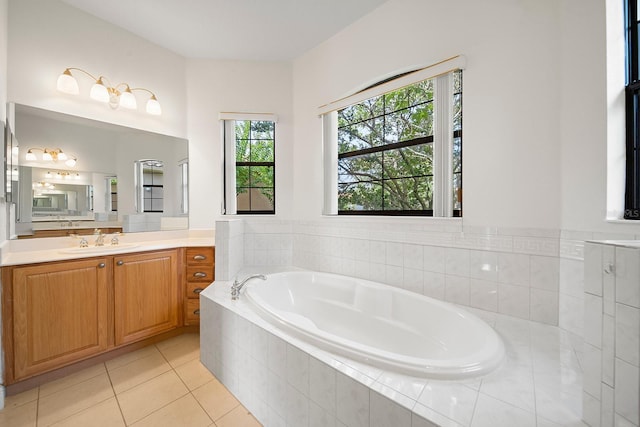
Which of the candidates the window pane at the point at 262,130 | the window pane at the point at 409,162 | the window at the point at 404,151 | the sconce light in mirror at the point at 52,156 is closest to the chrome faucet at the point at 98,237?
the sconce light in mirror at the point at 52,156

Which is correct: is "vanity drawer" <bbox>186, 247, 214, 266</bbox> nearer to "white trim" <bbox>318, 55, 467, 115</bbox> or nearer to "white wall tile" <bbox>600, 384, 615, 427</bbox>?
"white trim" <bbox>318, 55, 467, 115</bbox>

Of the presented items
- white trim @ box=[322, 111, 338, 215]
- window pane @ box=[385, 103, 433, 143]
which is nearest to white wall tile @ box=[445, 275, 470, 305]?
window pane @ box=[385, 103, 433, 143]

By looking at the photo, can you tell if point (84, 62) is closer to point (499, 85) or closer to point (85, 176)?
point (85, 176)

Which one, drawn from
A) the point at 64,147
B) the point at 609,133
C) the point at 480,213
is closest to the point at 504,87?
the point at 609,133

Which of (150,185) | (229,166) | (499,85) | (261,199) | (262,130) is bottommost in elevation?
(261,199)

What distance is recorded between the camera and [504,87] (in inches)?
62.1

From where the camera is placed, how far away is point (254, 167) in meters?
3.01

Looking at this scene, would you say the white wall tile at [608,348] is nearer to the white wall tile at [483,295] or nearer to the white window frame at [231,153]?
the white wall tile at [483,295]

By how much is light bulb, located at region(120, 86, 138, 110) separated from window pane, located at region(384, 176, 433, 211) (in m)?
2.46

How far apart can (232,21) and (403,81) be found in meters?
1.61

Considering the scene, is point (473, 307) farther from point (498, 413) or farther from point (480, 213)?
point (498, 413)

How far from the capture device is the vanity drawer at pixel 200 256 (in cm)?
241

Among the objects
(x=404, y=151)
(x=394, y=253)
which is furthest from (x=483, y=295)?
(x=404, y=151)

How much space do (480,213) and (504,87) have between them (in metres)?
0.78
